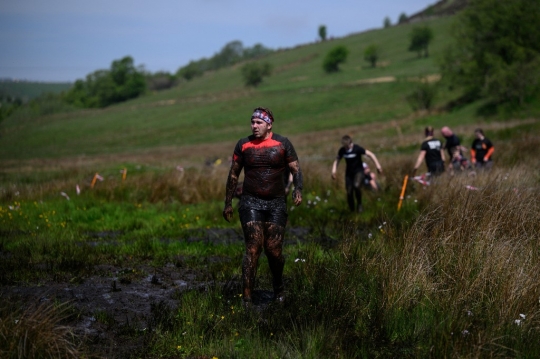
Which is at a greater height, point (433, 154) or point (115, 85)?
point (115, 85)

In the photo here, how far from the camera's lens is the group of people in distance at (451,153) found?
1405 cm

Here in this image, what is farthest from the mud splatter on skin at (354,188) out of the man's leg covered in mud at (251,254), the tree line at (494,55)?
the tree line at (494,55)

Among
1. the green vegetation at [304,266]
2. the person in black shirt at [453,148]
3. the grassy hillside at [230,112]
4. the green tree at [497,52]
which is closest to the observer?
the green vegetation at [304,266]

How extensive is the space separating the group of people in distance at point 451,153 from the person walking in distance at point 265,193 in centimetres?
765

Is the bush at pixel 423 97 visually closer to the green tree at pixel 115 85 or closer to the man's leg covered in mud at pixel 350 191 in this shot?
the man's leg covered in mud at pixel 350 191

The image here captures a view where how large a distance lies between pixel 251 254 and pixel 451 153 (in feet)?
34.6

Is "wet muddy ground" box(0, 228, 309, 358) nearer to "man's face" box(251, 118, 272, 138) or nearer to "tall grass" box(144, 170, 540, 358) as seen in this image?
"tall grass" box(144, 170, 540, 358)

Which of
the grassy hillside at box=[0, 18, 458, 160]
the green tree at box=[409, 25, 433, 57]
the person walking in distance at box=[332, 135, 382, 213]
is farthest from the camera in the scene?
the green tree at box=[409, 25, 433, 57]

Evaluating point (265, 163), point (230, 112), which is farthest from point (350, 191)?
point (230, 112)

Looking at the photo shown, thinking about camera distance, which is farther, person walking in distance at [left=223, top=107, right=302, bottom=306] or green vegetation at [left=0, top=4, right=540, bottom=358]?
person walking in distance at [left=223, top=107, right=302, bottom=306]

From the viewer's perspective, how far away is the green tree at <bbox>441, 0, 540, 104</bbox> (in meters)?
46.8

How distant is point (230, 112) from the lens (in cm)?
7762

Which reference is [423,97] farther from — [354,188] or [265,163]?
[265,163]

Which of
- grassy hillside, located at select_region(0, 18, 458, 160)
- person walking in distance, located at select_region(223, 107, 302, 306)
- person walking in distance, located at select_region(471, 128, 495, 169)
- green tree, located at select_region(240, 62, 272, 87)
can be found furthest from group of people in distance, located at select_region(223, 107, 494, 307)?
green tree, located at select_region(240, 62, 272, 87)
